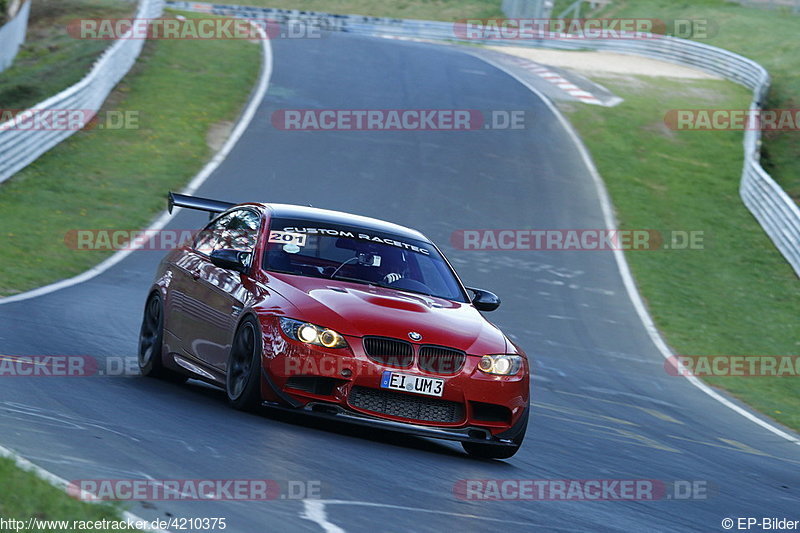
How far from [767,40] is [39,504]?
4197 centimetres

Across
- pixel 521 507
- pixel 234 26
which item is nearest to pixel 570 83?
pixel 234 26

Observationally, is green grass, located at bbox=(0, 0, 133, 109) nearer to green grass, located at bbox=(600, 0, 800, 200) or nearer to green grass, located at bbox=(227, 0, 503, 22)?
green grass, located at bbox=(600, 0, 800, 200)

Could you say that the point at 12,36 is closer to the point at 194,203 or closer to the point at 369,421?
the point at 194,203

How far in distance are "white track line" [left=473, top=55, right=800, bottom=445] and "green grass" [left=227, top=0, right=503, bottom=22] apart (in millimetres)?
26175

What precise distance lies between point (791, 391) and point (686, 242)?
7.71 metres

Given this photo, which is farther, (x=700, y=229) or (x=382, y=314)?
(x=700, y=229)

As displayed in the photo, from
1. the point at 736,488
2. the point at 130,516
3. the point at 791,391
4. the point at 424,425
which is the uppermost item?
the point at 130,516

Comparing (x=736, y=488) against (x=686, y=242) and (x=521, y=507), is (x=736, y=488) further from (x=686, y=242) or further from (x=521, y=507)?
(x=686, y=242)

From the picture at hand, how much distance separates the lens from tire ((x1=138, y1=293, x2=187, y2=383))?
9.92 meters

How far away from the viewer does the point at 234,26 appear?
133 feet

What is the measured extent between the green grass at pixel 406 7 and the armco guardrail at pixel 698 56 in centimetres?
1067

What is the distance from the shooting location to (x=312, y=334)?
795 centimetres

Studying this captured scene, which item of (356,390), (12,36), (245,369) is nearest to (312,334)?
(356,390)

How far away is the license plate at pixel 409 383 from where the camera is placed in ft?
25.9
